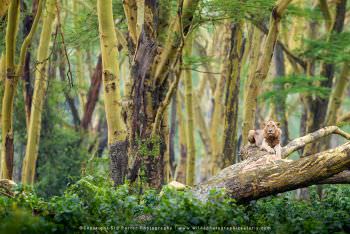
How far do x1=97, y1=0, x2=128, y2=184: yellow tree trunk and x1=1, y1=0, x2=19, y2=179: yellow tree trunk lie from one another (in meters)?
1.39

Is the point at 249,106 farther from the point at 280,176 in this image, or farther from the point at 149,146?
the point at 280,176

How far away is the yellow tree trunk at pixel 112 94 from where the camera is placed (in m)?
11.4

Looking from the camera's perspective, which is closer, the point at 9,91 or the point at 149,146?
the point at 9,91

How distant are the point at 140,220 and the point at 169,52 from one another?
515 cm

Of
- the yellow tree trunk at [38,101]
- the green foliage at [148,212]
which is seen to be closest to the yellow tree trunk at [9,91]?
the yellow tree trunk at [38,101]

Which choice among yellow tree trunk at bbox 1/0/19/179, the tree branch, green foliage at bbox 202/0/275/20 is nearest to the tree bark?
green foliage at bbox 202/0/275/20

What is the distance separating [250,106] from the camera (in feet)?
53.1

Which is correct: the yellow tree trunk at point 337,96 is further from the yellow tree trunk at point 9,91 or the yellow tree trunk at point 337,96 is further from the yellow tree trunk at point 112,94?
the yellow tree trunk at point 9,91

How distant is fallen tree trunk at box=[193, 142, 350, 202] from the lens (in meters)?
8.58

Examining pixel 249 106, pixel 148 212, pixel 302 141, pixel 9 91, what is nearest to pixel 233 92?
pixel 249 106

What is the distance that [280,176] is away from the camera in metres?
8.60

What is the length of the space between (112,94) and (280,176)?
3942mm

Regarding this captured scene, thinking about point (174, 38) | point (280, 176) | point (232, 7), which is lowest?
point (280, 176)

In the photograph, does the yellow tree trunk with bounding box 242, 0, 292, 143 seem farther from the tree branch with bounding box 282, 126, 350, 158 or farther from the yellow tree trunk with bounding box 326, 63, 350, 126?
the yellow tree trunk with bounding box 326, 63, 350, 126
